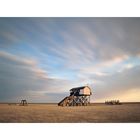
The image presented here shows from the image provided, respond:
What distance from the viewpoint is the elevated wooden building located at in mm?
4098

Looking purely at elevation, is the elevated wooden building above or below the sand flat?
above

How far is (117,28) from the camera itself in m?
4.11

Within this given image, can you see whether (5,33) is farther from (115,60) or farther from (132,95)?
(132,95)

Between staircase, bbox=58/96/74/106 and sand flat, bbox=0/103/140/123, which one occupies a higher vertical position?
staircase, bbox=58/96/74/106

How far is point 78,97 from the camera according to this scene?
4.15 meters

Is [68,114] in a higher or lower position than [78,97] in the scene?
lower

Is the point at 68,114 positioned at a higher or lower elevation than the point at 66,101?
lower

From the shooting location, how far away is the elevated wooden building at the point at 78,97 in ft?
13.4

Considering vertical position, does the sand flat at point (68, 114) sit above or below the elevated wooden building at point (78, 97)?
below
